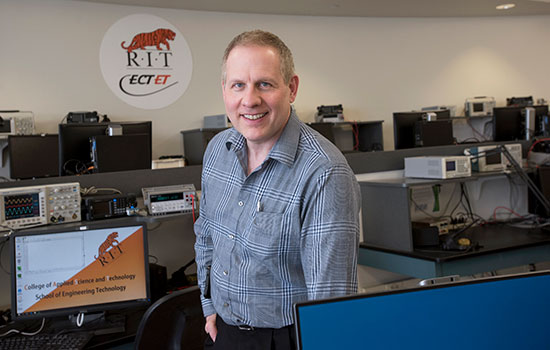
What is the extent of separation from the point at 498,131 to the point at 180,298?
184 inches

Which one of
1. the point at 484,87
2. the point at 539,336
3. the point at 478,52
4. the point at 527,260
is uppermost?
the point at 478,52

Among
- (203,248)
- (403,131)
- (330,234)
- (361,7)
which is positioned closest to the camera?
(330,234)

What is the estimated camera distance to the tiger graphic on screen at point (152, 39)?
5.45 meters

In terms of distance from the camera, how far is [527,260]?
2844 mm

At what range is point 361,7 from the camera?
613 cm

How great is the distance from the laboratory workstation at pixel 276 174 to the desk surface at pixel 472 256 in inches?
0.5

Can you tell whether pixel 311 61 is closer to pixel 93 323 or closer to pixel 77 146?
pixel 77 146

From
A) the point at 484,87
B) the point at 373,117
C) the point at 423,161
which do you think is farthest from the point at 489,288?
the point at 484,87

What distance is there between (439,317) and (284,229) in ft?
1.60

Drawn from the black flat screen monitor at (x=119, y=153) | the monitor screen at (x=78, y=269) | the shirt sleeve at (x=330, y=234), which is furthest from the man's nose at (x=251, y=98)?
the black flat screen monitor at (x=119, y=153)

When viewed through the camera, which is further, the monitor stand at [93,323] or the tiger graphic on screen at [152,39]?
the tiger graphic on screen at [152,39]

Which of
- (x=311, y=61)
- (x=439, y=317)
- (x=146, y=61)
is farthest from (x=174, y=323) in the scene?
(x=311, y=61)

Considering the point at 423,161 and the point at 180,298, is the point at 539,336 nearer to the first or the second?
the point at 180,298

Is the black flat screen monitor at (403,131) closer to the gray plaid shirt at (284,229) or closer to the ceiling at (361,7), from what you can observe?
the ceiling at (361,7)
